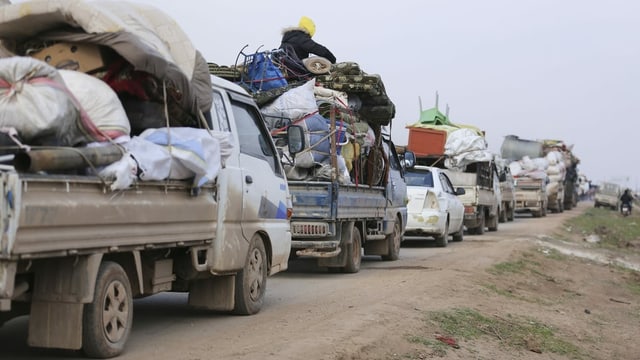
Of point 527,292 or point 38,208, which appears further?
point 527,292

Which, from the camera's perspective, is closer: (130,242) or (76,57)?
(130,242)

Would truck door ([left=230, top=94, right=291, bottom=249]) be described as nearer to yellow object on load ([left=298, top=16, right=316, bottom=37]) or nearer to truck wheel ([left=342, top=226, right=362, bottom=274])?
truck wheel ([left=342, top=226, right=362, bottom=274])

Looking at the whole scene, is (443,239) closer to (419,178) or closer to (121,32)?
(419,178)

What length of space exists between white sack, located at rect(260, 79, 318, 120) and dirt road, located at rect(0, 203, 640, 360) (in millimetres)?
2283

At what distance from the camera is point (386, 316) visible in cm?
815

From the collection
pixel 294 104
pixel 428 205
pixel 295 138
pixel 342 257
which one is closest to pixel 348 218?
pixel 342 257

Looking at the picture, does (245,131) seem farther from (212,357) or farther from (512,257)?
(512,257)

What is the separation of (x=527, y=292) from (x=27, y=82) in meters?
9.41

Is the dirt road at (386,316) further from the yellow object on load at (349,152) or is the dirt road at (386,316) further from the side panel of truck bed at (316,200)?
the yellow object on load at (349,152)

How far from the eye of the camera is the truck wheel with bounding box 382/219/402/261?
14938 mm

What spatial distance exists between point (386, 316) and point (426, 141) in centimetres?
1662

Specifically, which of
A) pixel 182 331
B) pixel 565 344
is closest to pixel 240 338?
pixel 182 331

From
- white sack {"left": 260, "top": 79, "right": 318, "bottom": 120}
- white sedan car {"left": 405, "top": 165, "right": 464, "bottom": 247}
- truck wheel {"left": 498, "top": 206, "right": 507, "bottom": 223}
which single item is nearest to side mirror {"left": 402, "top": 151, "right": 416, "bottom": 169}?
white sedan car {"left": 405, "top": 165, "right": 464, "bottom": 247}

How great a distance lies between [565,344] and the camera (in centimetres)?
927
